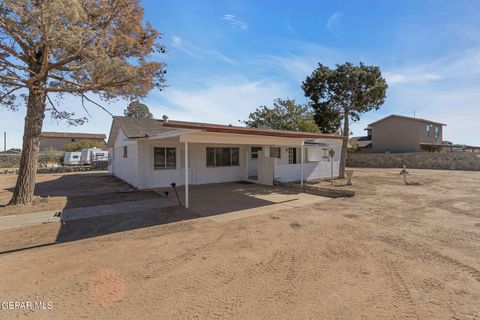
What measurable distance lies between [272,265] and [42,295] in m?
3.23

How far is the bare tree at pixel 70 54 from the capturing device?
6461 mm

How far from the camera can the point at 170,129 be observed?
37.6 feet

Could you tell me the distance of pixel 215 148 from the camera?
44.7ft

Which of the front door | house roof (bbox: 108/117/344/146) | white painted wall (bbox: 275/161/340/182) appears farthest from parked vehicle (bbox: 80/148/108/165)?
white painted wall (bbox: 275/161/340/182)

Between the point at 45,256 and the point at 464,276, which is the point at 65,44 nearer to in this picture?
the point at 45,256

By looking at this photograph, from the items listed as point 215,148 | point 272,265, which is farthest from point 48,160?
point 272,265

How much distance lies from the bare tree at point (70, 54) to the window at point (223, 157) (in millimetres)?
5041

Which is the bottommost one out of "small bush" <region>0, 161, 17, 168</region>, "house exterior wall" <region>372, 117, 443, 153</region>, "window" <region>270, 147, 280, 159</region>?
"small bush" <region>0, 161, 17, 168</region>

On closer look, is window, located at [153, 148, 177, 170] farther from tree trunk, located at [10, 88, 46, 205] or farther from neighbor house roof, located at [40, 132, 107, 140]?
neighbor house roof, located at [40, 132, 107, 140]

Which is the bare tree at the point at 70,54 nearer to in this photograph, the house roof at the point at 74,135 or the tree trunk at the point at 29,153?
the tree trunk at the point at 29,153

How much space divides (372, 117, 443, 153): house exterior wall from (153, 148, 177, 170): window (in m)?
28.5

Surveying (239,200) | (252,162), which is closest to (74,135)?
(252,162)

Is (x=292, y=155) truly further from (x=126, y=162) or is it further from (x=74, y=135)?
(x=74, y=135)

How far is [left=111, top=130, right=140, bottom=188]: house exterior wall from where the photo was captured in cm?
1193
